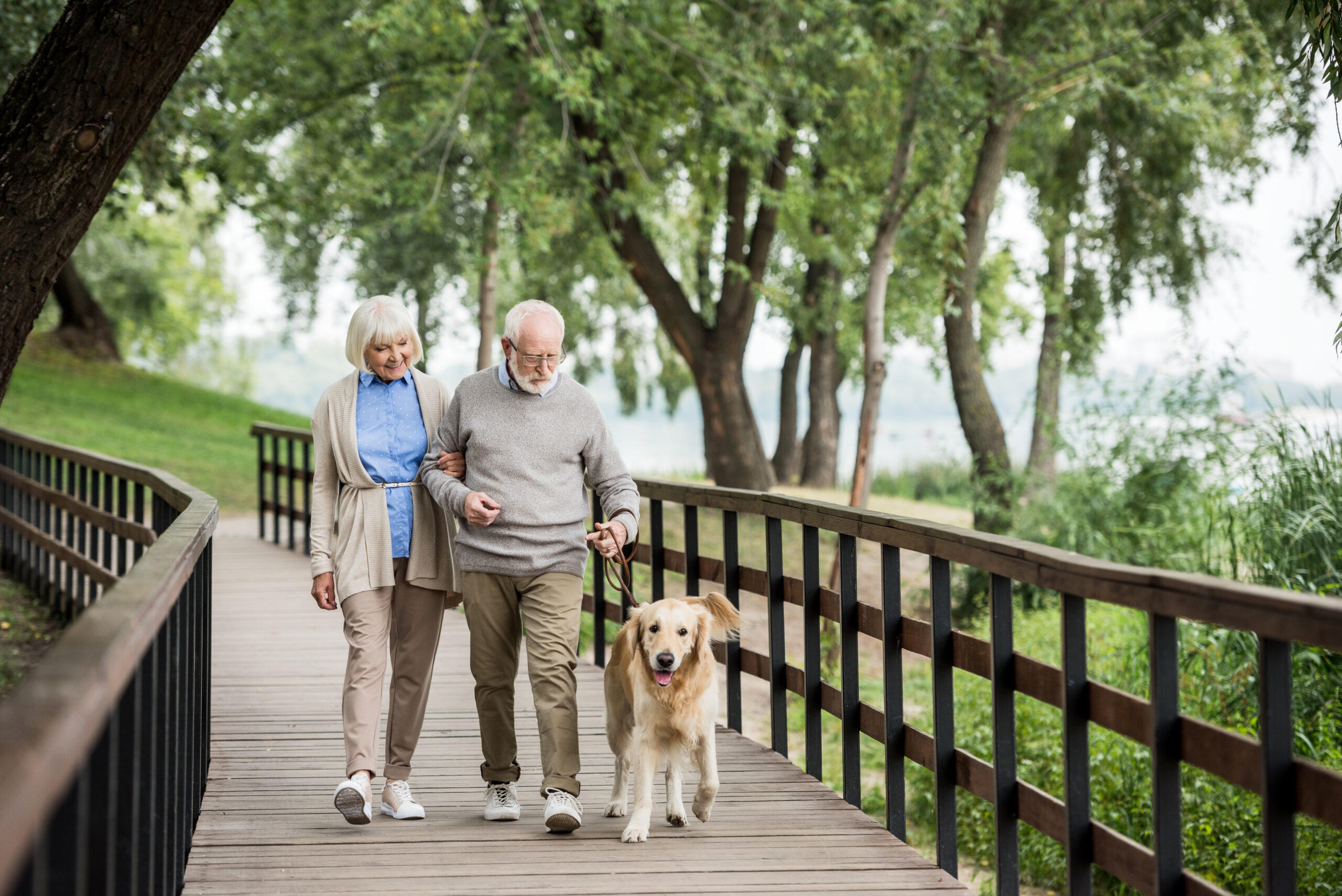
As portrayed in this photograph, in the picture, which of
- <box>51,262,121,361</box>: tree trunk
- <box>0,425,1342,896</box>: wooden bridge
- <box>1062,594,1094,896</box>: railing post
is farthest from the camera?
<box>51,262,121,361</box>: tree trunk

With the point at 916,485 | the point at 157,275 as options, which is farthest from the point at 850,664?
the point at 157,275

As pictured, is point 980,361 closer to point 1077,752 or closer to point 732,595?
point 732,595

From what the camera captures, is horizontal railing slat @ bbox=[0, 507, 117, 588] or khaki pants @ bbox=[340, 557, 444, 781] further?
horizontal railing slat @ bbox=[0, 507, 117, 588]

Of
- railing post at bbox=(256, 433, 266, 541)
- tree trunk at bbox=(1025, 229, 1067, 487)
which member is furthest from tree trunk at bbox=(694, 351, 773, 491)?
railing post at bbox=(256, 433, 266, 541)

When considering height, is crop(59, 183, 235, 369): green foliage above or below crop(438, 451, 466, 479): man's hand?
above

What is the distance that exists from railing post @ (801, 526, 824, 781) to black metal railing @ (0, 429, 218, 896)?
227 centimetres

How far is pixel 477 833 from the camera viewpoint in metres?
4.19

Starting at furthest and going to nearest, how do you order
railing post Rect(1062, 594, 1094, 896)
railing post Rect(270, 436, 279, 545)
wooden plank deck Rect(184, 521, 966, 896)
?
railing post Rect(270, 436, 279, 545)
wooden plank deck Rect(184, 521, 966, 896)
railing post Rect(1062, 594, 1094, 896)

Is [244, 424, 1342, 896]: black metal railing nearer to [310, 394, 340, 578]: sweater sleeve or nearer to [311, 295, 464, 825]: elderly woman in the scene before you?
[311, 295, 464, 825]: elderly woman

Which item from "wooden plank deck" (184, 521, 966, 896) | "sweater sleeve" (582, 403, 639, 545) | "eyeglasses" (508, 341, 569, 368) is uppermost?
"eyeglasses" (508, 341, 569, 368)

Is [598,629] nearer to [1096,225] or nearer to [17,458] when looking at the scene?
[17,458]

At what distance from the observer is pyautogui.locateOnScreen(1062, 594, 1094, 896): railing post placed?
322cm

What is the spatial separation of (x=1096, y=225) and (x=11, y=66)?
13463 millimetres

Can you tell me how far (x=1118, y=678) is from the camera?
30.0 feet
